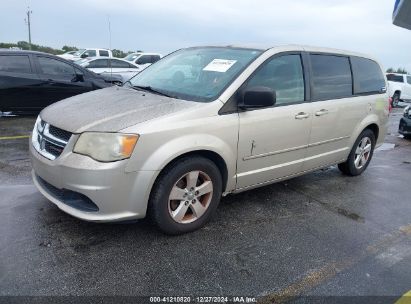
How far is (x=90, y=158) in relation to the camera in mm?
2963

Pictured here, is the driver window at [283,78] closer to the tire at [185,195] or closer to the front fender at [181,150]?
the front fender at [181,150]

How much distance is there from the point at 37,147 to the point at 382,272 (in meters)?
3.10

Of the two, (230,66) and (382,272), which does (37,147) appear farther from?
(382,272)

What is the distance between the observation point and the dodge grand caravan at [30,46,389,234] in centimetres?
300

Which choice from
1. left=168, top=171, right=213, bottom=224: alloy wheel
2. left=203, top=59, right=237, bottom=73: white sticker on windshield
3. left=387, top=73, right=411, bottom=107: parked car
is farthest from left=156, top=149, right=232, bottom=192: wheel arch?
left=387, top=73, right=411, bottom=107: parked car

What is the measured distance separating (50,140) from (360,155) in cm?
422

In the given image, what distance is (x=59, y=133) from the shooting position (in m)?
3.20

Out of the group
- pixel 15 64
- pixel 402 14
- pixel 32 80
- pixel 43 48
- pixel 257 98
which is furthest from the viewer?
pixel 43 48

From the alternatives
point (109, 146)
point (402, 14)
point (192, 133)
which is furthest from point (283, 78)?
point (402, 14)

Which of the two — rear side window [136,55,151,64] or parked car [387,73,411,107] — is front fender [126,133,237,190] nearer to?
rear side window [136,55,151,64]

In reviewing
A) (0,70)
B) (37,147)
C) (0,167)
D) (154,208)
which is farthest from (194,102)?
(0,70)

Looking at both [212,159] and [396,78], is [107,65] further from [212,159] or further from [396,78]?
[396,78]

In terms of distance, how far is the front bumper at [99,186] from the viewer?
2.94 m

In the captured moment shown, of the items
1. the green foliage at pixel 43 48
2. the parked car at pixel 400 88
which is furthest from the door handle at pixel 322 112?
the green foliage at pixel 43 48
